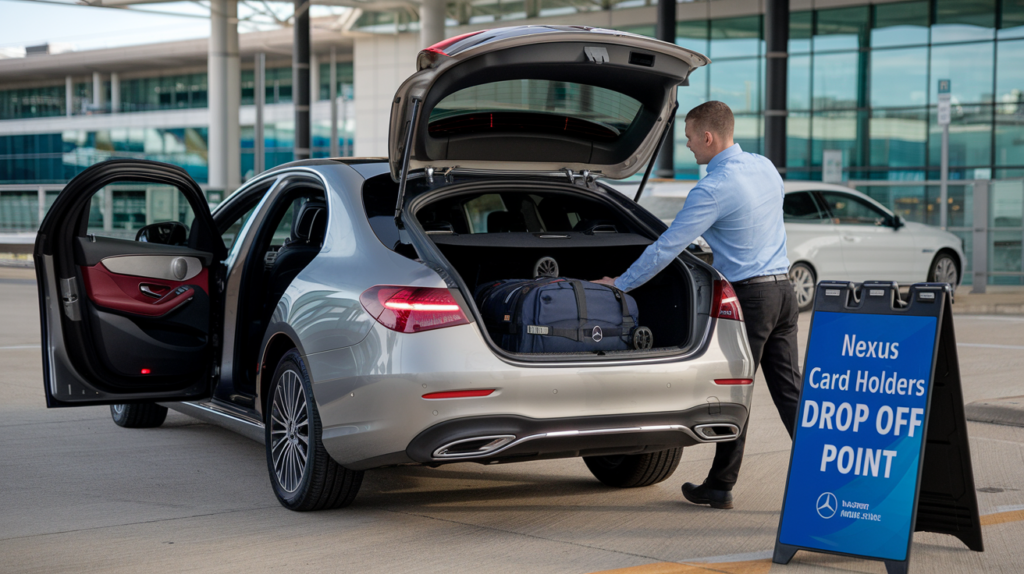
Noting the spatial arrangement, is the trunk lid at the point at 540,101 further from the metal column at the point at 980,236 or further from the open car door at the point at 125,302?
the metal column at the point at 980,236

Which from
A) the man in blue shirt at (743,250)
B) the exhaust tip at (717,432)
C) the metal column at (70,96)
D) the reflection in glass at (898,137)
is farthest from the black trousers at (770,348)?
the metal column at (70,96)

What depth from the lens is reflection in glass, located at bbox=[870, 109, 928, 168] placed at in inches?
1254

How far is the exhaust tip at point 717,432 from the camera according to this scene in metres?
5.09

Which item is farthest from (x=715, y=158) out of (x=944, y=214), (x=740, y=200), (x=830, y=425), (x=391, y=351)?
(x=944, y=214)

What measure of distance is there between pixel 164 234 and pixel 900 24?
29.3 meters

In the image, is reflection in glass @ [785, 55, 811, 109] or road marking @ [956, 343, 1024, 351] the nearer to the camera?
road marking @ [956, 343, 1024, 351]

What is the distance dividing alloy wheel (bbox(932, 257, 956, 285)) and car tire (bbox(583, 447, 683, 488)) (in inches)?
479

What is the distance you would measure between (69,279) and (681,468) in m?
3.42

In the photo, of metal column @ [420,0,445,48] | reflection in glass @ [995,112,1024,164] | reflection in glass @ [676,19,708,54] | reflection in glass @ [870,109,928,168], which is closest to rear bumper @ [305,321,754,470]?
reflection in glass @ [995,112,1024,164]

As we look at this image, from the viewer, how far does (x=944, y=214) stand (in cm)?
2100

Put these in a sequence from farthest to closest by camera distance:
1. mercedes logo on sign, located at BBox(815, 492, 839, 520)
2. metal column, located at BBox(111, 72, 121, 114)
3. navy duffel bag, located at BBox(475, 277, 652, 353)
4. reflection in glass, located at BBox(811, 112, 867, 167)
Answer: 1. metal column, located at BBox(111, 72, 121, 114)
2. reflection in glass, located at BBox(811, 112, 867, 167)
3. navy duffel bag, located at BBox(475, 277, 652, 353)
4. mercedes logo on sign, located at BBox(815, 492, 839, 520)

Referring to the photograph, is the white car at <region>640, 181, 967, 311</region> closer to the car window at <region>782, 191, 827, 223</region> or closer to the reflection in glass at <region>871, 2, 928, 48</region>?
the car window at <region>782, 191, 827, 223</region>

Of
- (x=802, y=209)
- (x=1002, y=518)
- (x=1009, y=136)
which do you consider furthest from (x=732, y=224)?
(x=1009, y=136)

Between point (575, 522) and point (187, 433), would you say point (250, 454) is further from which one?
point (575, 522)
